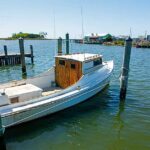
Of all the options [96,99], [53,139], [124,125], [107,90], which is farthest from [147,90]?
[53,139]

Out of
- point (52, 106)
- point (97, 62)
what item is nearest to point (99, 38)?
point (97, 62)

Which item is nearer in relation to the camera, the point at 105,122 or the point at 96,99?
the point at 105,122

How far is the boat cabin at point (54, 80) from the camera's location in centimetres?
1103

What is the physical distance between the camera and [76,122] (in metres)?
11.2

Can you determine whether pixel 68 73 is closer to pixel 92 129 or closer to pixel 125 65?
pixel 125 65

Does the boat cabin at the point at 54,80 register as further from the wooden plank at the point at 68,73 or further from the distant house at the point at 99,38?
the distant house at the point at 99,38

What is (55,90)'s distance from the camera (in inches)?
530

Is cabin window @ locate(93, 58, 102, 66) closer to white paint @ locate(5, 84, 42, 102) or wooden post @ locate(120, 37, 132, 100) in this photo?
wooden post @ locate(120, 37, 132, 100)

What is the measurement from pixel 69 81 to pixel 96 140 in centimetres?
484

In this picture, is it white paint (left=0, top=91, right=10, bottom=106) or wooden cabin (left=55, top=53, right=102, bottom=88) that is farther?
wooden cabin (left=55, top=53, right=102, bottom=88)

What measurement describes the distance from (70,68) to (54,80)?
5.69 ft

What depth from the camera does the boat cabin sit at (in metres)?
11.0

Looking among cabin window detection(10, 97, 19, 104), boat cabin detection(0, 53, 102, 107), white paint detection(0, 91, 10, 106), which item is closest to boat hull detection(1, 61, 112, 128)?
white paint detection(0, 91, 10, 106)

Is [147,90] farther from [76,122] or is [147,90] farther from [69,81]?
[76,122]
